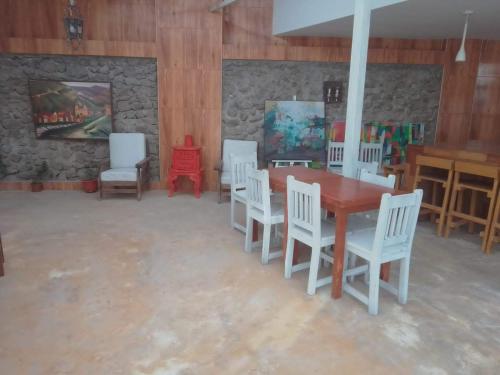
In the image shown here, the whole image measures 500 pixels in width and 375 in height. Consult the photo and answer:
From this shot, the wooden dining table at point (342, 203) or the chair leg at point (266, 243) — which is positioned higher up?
the wooden dining table at point (342, 203)

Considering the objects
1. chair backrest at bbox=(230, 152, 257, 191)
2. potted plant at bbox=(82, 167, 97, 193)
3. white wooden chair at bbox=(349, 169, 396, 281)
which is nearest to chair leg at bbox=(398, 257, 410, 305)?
white wooden chair at bbox=(349, 169, 396, 281)

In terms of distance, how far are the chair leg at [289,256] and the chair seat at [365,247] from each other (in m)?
0.49

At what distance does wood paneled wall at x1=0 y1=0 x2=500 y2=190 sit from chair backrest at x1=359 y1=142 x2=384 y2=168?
142cm

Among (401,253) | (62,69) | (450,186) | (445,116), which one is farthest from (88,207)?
(445,116)

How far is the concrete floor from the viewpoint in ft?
7.63

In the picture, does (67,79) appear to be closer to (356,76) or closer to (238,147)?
(238,147)

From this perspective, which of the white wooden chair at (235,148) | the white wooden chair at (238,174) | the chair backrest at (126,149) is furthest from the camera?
the white wooden chair at (235,148)

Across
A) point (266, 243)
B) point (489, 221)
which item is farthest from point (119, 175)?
point (489, 221)

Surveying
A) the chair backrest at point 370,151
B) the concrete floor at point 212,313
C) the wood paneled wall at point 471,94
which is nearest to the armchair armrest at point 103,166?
the concrete floor at point 212,313

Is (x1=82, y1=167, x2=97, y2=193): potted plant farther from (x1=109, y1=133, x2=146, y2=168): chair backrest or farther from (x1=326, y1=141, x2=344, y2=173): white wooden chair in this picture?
(x1=326, y1=141, x2=344, y2=173): white wooden chair

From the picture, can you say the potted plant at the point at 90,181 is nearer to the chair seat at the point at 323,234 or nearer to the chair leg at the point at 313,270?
the chair seat at the point at 323,234

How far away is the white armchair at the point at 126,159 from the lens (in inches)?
225

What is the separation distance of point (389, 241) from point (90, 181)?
15.6ft

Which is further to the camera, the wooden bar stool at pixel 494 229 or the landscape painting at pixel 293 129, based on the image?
the landscape painting at pixel 293 129
